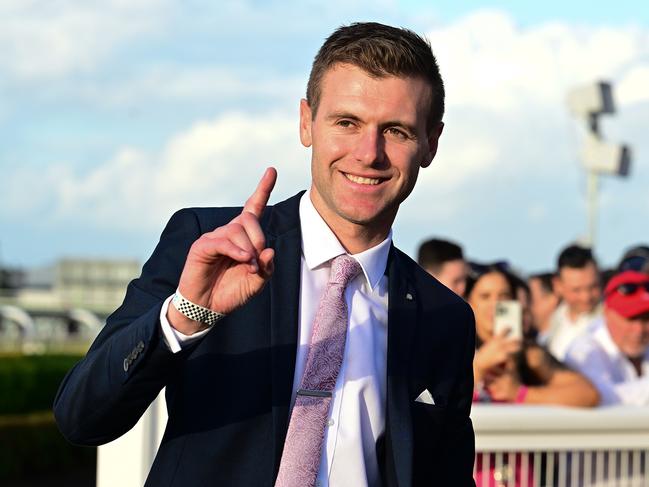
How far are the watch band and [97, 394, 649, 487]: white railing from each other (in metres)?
2.06

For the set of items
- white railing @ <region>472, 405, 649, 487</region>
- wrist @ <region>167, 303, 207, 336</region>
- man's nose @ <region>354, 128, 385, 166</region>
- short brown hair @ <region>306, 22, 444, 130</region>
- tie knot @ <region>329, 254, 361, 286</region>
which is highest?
short brown hair @ <region>306, 22, 444, 130</region>

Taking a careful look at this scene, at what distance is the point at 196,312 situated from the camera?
2322mm

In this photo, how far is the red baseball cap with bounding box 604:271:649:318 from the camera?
6156 millimetres

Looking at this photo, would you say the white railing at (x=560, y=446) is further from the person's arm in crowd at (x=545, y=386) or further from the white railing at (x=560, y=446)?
the person's arm in crowd at (x=545, y=386)

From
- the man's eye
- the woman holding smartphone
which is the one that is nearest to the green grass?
the woman holding smartphone

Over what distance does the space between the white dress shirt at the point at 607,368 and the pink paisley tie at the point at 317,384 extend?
2.46 metres

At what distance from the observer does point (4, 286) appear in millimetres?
68875

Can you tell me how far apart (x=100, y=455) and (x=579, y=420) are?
5.77 feet

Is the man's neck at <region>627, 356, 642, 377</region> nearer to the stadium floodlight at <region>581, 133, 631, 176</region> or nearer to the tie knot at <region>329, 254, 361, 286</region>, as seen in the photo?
the tie knot at <region>329, 254, 361, 286</region>

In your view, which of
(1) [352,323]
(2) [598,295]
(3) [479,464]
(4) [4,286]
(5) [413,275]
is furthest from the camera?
(4) [4,286]

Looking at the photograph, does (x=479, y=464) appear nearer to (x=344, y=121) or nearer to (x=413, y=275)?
(x=413, y=275)

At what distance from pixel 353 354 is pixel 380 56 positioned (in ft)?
2.22

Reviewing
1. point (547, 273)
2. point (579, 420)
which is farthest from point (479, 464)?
point (547, 273)

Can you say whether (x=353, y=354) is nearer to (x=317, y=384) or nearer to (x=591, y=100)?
(x=317, y=384)
